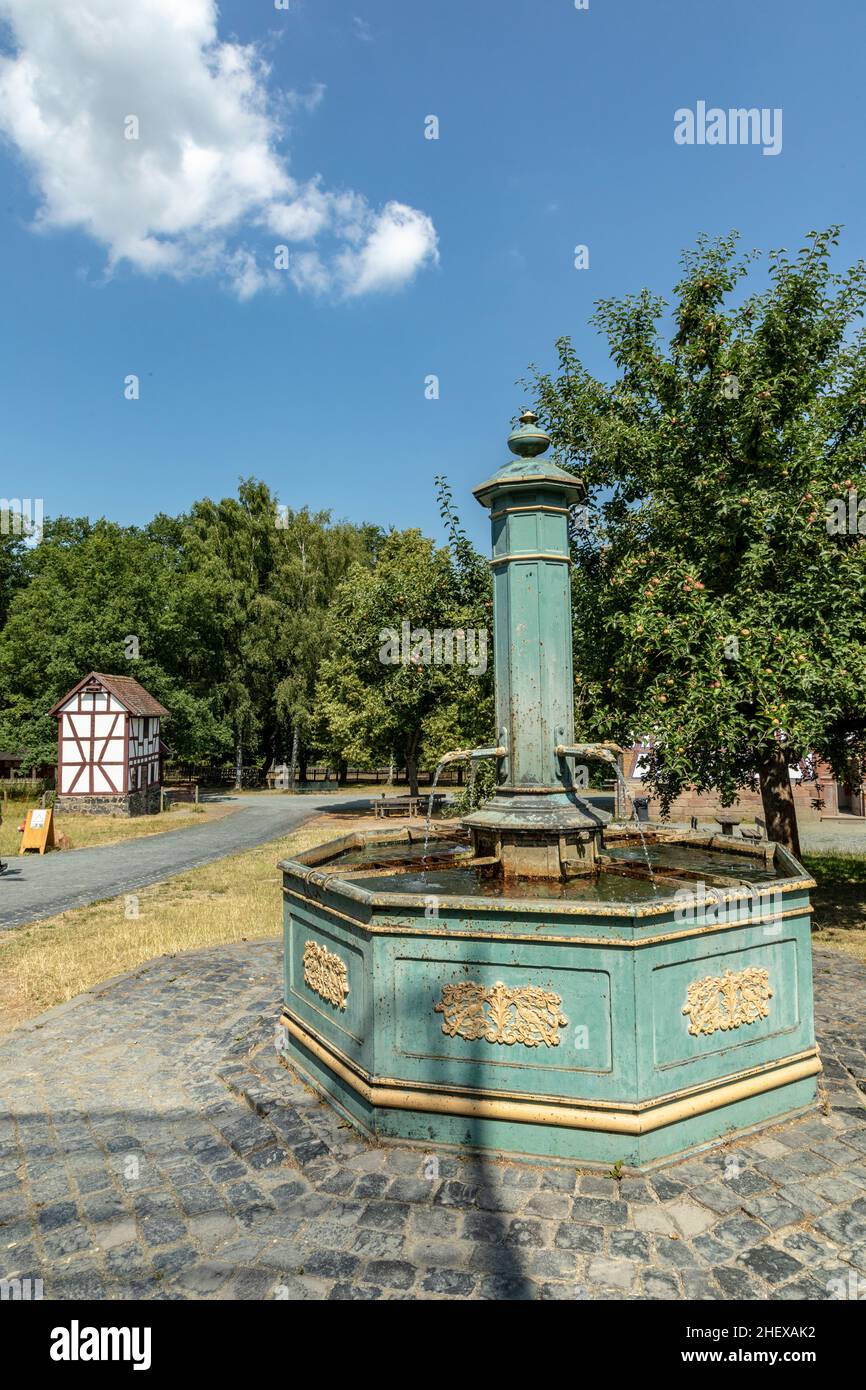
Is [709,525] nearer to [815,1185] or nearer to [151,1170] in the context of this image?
[815,1185]

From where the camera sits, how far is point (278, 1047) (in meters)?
5.52

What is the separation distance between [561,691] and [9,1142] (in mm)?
4279

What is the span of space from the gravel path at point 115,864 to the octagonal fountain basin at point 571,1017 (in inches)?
333

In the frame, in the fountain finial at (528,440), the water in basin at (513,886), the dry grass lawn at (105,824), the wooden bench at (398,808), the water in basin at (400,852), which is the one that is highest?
the fountain finial at (528,440)

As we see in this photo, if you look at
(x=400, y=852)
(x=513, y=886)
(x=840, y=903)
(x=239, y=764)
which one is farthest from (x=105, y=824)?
(x=513, y=886)

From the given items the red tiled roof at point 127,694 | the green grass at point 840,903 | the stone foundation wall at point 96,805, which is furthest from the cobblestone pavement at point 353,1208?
the red tiled roof at point 127,694

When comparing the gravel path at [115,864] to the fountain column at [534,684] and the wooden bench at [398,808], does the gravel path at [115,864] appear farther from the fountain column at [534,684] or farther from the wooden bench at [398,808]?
the fountain column at [534,684]

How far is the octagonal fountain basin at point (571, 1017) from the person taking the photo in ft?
12.7

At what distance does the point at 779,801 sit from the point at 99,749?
2433cm

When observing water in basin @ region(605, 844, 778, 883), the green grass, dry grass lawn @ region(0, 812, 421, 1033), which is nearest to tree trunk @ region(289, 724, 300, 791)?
dry grass lawn @ region(0, 812, 421, 1033)

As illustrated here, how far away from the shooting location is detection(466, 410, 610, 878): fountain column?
5.20m

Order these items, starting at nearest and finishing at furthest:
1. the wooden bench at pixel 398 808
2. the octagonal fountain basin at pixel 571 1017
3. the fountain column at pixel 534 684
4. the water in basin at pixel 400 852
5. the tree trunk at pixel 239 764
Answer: the octagonal fountain basin at pixel 571 1017 → the fountain column at pixel 534 684 → the water in basin at pixel 400 852 → the wooden bench at pixel 398 808 → the tree trunk at pixel 239 764

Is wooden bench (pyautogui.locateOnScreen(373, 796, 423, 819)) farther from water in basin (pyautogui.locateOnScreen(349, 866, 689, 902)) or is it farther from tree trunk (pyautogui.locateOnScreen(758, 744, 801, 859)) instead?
water in basin (pyautogui.locateOnScreen(349, 866, 689, 902))

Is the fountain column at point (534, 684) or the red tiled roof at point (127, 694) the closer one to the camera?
the fountain column at point (534, 684)
